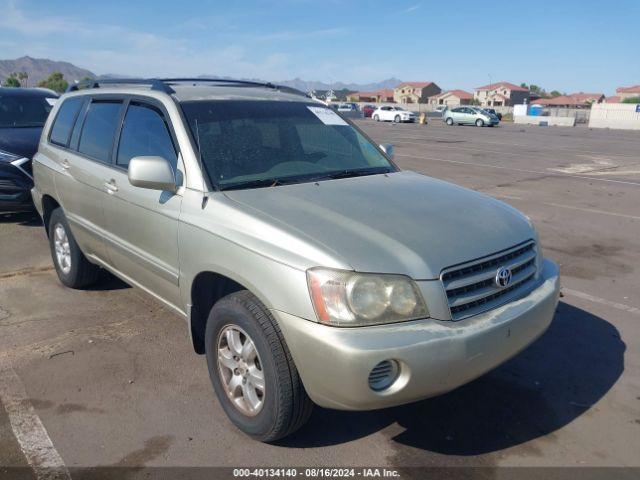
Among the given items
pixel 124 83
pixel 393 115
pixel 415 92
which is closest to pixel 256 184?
pixel 124 83

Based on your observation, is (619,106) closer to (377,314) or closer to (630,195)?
(630,195)

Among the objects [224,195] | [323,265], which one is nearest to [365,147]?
[224,195]

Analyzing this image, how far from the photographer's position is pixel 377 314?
Result: 249 centimetres

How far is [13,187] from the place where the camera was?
24.1ft

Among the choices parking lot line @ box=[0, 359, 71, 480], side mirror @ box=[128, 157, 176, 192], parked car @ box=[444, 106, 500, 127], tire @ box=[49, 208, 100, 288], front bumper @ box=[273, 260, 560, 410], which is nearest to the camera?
front bumper @ box=[273, 260, 560, 410]

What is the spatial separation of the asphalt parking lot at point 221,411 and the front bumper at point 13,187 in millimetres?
2087

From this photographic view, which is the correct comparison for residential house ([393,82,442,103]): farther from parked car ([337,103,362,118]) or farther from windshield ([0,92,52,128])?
windshield ([0,92,52,128])

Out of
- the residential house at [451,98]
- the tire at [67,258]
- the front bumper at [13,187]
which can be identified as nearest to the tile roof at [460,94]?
the residential house at [451,98]

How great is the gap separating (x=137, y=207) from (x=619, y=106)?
2289 inches

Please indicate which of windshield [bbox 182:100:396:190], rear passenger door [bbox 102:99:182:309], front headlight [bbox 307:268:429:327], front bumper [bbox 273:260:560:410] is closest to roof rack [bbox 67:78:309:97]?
rear passenger door [bbox 102:99:182:309]

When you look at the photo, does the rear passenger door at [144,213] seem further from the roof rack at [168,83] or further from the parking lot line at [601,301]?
the parking lot line at [601,301]

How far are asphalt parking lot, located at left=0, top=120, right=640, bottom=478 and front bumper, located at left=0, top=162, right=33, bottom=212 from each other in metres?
2.09

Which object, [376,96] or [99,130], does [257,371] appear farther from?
[376,96]

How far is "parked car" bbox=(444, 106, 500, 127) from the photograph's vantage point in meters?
40.3
